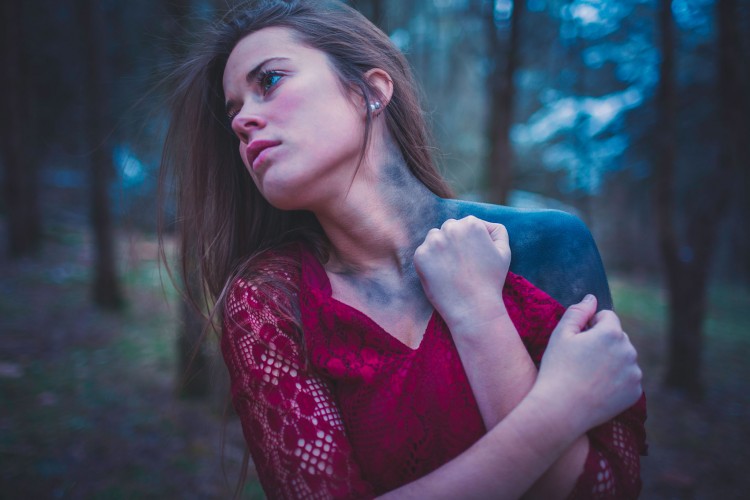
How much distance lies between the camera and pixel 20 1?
29.3 ft

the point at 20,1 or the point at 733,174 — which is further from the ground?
the point at 20,1

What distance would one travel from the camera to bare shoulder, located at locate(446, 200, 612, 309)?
4.45 feet

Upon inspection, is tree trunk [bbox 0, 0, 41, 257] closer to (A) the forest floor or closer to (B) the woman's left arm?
(A) the forest floor

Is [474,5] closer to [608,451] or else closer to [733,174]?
[733,174]

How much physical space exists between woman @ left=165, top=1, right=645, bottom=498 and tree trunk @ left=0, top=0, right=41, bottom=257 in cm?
987

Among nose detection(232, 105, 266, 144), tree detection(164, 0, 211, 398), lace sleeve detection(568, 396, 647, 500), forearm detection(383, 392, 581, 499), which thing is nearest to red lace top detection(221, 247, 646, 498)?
lace sleeve detection(568, 396, 647, 500)

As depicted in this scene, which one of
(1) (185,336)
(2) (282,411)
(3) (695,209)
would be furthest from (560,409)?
(3) (695,209)

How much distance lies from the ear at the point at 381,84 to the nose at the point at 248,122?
0.42 metres

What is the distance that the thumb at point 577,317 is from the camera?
1.14 metres

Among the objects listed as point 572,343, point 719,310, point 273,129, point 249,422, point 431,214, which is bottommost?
point 719,310

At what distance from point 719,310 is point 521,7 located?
385 inches

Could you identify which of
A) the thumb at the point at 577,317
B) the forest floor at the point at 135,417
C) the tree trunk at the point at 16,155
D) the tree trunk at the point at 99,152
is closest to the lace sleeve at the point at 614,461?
the thumb at the point at 577,317

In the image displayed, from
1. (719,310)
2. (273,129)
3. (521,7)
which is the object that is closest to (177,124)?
(273,129)

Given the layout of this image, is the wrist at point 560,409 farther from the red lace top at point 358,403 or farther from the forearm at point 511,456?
the red lace top at point 358,403
